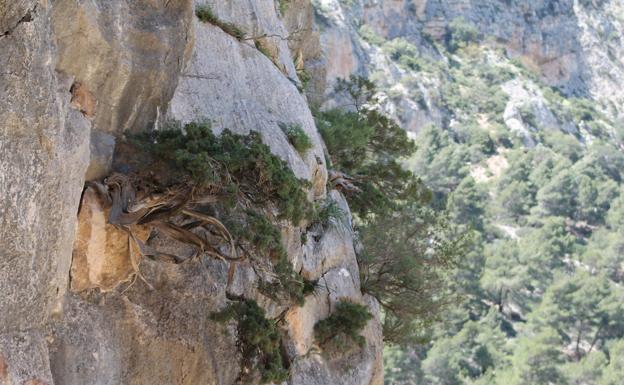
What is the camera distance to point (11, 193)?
5.64 meters

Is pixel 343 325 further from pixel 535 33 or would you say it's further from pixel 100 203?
pixel 535 33

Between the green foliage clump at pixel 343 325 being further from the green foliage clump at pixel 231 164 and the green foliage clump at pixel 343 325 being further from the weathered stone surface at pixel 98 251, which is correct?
the weathered stone surface at pixel 98 251

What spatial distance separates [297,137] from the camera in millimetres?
11367

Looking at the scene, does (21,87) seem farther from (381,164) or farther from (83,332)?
(381,164)

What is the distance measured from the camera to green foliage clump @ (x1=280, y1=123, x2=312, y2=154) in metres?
11.4

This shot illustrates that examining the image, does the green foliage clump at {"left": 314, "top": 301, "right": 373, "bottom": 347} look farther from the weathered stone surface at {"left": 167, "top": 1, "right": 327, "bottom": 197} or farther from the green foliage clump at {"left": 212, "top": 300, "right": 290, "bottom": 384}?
the green foliage clump at {"left": 212, "top": 300, "right": 290, "bottom": 384}

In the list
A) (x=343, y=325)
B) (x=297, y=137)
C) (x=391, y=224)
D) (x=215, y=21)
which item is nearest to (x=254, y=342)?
(x=297, y=137)

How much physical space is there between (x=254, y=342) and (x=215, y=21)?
5255 millimetres

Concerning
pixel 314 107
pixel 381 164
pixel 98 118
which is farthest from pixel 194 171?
pixel 314 107

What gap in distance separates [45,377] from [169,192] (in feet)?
7.03

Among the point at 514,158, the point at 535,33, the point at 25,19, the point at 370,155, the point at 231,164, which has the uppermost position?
the point at 25,19

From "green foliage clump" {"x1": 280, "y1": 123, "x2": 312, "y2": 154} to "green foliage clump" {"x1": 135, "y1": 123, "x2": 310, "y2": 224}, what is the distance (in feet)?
9.09

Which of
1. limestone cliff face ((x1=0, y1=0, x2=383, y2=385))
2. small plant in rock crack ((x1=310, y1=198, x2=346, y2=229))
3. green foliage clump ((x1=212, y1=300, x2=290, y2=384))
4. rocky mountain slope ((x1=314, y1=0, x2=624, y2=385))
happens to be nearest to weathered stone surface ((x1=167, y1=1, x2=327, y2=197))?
limestone cliff face ((x1=0, y1=0, x2=383, y2=385))

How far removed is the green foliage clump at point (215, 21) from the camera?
11.3 meters
